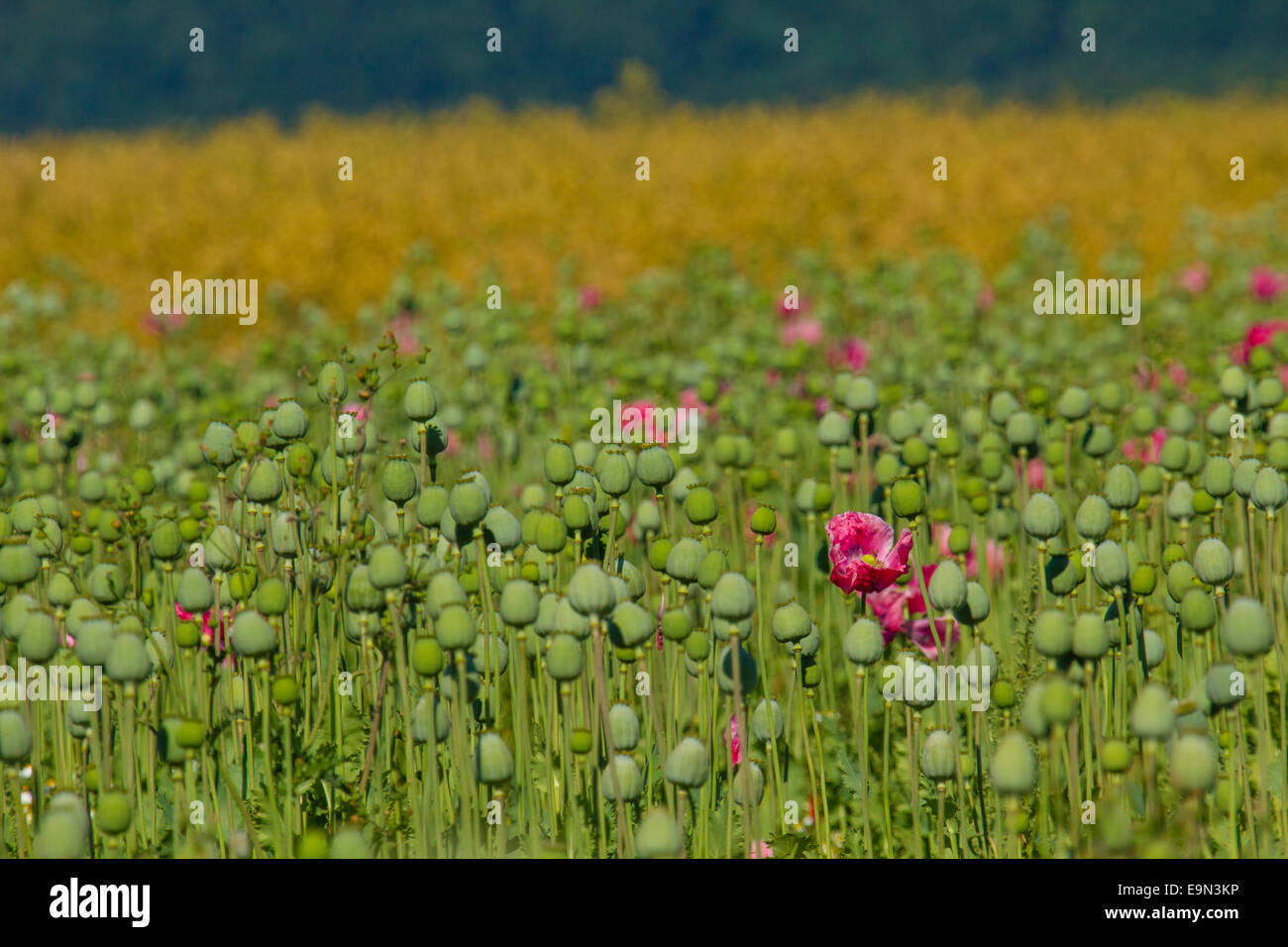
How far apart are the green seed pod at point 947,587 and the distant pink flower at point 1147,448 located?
56.3 inches

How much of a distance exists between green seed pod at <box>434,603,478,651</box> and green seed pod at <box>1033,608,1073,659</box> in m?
0.64

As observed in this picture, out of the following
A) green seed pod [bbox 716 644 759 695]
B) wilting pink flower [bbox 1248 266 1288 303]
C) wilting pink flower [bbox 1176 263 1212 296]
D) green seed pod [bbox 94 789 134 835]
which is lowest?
green seed pod [bbox 94 789 134 835]

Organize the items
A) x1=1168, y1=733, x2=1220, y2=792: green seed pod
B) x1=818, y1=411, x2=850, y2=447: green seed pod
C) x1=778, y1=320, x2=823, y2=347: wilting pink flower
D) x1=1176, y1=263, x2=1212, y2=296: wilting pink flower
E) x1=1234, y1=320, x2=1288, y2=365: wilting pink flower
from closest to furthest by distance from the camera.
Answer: x1=1168, y1=733, x2=1220, y2=792: green seed pod, x1=818, y1=411, x2=850, y2=447: green seed pod, x1=1234, y1=320, x2=1288, y2=365: wilting pink flower, x1=778, y1=320, x2=823, y2=347: wilting pink flower, x1=1176, y1=263, x2=1212, y2=296: wilting pink flower

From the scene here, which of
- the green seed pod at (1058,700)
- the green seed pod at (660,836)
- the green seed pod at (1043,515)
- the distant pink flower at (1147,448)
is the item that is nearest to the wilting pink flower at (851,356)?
the distant pink flower at (1147,448)

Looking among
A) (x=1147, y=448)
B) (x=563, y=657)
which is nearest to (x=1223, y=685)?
(x=563, y=657)

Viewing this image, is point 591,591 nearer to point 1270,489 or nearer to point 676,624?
point 676,624

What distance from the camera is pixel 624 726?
5.92ft

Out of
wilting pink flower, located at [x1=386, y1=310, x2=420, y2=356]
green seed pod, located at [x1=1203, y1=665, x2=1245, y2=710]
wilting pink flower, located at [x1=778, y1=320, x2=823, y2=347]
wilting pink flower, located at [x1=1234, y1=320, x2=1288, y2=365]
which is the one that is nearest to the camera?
green seed pod, located at [x1=1203, y1=665, x2=1245, y2=710]

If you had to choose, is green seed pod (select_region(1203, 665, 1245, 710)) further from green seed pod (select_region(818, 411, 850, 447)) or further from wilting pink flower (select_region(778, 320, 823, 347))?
wilting pink flower (select_region(778, 320, 823, 347))

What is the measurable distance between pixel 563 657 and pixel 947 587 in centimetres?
52

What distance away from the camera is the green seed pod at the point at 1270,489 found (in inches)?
79.4

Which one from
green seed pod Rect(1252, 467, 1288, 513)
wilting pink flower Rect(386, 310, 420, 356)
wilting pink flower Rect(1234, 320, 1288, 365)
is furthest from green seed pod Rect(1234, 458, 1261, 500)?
wilting pink flower Rect(386, 310, 420, 356)

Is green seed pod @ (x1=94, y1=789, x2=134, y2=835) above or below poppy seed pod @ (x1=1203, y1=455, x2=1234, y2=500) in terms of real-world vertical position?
below

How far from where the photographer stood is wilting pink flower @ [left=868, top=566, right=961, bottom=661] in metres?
2.32
